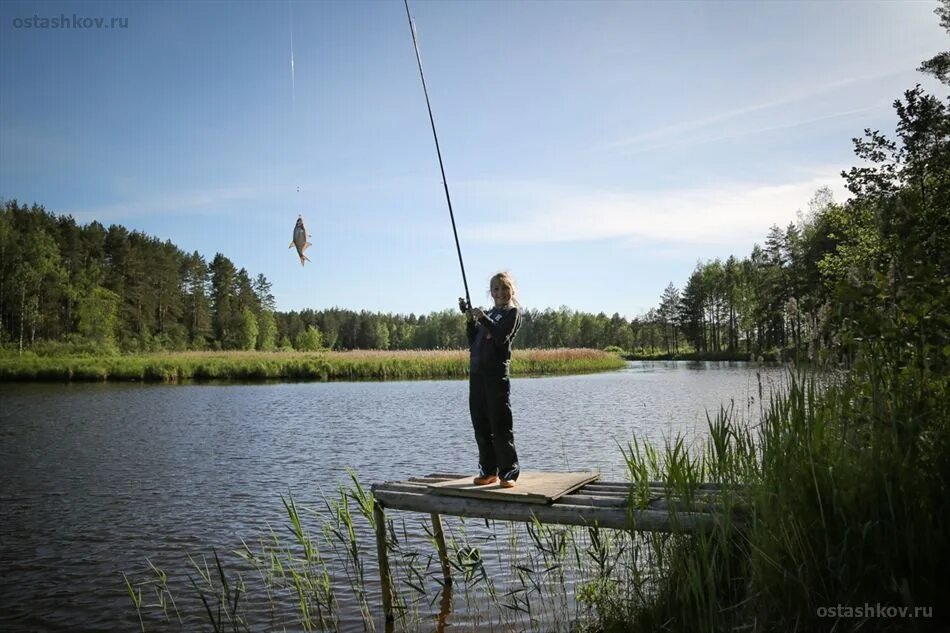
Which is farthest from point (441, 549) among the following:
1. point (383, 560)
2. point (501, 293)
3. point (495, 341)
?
point (501, 293)

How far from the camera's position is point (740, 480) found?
4.90 m

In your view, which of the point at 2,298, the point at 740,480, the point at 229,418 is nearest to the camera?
the point at 740,480

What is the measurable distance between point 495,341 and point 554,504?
4.80 ft

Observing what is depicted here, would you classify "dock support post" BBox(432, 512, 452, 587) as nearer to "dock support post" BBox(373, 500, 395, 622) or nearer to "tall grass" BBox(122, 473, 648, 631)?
"tall grass" BBox(122, 473, 648, 631)

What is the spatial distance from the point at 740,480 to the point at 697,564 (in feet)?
4.20

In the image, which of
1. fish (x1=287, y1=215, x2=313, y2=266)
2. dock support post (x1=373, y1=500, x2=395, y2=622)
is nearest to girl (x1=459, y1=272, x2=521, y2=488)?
dock support post (x1=373, y1=500, x2=395, y2=622)

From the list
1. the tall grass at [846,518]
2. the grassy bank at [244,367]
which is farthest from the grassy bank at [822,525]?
the grassy bank at [244,367]

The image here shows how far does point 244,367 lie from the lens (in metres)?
39.2

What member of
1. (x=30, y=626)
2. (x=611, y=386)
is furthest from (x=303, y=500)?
(x=611, y=386)

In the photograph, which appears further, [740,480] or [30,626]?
[30,626]

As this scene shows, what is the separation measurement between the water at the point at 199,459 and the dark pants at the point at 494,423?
3.73 feet

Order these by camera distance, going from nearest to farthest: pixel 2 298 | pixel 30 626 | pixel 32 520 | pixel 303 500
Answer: pixel 30 626, pixel 32 520, pixel 303 500, pixel 2 298

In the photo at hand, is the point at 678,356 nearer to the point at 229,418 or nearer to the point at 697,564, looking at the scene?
the point at 229,418

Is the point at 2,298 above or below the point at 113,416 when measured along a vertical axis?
above
